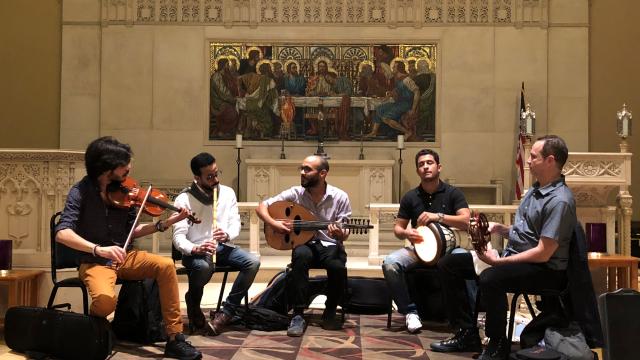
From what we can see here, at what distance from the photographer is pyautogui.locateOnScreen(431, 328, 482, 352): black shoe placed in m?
5.23

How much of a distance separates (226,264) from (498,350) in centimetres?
241

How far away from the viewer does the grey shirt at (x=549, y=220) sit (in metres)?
4.64

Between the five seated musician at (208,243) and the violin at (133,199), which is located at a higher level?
the violin at (133,199)

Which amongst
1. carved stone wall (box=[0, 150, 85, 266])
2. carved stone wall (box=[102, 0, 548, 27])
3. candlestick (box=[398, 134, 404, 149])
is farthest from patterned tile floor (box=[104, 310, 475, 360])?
carved stone wall (box=[102, 0, 548, 27])

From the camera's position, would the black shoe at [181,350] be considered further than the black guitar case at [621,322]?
Yes

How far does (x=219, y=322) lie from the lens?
5766 mm

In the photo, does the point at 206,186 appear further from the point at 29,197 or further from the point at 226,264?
the point at 29,197

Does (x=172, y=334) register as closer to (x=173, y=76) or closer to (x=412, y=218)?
(x=412, y=218)

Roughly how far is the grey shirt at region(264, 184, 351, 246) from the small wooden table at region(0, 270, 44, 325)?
2067 mm

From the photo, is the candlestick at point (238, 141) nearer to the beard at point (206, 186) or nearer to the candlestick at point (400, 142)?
the candlestick at point (400, 142)

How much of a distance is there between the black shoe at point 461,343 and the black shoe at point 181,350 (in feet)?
5.64

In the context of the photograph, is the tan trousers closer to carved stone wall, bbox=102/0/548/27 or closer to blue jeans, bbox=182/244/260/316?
blue jeans, bbox=182/244/260/316

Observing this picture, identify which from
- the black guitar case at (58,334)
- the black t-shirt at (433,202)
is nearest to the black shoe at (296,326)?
the black t-shirt at (433,202)

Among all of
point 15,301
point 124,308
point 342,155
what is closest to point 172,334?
point 124,308
